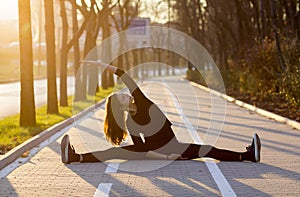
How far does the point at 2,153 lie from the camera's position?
11.7m

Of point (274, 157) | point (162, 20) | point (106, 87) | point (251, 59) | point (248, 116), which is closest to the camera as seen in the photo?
point (274, 157)

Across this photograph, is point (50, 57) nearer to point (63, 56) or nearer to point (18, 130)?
point (63, 56)

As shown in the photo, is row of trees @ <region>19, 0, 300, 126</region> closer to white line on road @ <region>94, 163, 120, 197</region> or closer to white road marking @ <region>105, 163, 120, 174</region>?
white road marking @ <region>105, 163, 120, 174</region>


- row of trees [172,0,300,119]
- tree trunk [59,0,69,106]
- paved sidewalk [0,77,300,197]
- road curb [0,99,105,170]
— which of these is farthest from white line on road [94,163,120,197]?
tree trunk [59,0,69,106]

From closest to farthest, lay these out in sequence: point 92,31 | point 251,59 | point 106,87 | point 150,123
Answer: point 150,123
point 251,59
point 92,31
point 106,87

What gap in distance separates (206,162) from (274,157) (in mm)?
1419

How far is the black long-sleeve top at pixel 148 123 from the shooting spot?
10484 millimetres

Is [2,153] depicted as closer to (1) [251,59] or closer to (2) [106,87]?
(1) [251,59]

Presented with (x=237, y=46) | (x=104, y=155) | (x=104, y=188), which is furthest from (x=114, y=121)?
(x=237, y=46)

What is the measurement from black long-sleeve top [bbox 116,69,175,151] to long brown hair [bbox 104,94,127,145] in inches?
5.2

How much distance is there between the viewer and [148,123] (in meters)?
10.5

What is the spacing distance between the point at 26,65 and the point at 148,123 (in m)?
6.97

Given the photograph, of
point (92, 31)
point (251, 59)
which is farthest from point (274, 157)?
point (92, 31)

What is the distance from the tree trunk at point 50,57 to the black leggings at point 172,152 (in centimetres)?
1088
